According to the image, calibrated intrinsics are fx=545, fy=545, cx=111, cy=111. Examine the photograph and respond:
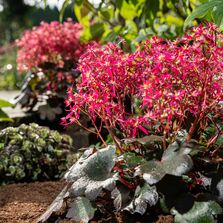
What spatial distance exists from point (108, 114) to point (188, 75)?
15.0 inches

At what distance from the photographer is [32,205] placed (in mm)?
2779

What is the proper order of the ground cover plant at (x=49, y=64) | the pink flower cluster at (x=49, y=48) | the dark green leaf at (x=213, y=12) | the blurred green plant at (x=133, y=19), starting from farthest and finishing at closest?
the pink flower cluster at (x=49, y=48), the ground cover plant at (x=49, y=64), the blurred green plant at (x=133, y=19), the dark green leaf at (x=213, y=12)

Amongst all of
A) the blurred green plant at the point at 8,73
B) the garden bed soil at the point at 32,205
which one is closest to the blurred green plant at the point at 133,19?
the garden bed soil at the point at 32,205

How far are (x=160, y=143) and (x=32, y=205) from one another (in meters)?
0.84

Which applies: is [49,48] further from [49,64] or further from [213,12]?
[213,12]

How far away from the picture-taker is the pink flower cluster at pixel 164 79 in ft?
6.97

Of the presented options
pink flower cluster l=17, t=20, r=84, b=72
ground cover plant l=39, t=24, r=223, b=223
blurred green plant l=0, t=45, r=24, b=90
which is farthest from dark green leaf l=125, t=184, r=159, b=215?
blurred green plant l=0, t=45, r=24, b=90

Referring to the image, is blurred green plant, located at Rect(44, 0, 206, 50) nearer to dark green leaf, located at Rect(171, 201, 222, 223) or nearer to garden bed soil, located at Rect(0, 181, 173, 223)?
garden bed soil, located at Rect(0, 181, 173, 223)

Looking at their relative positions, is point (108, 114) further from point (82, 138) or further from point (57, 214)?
point (82, 138)

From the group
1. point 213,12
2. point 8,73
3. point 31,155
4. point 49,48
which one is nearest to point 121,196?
point 213,12

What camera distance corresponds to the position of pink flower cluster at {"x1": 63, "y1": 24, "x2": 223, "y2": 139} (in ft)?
6.97

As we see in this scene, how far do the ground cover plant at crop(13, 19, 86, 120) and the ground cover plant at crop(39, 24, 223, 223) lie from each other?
2131 millimetres

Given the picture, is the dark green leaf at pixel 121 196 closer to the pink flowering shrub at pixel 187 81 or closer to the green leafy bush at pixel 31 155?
the pink flowering shrub at pixel 187 81

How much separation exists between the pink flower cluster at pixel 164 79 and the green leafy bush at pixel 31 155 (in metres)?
1.22
